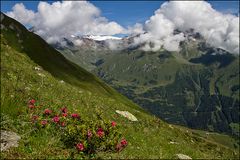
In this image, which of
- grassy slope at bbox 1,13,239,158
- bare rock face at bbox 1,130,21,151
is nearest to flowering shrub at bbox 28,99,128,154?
grassy slope at bbox 1,13,239,158

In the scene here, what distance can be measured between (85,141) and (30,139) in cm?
324

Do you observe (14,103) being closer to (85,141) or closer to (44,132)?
(44,132)

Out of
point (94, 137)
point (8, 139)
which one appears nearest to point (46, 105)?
point (8, 139)

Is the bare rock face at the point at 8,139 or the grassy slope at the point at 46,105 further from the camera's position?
the grassy slope at the point at 46,105

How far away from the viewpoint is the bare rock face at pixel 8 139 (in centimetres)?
1503

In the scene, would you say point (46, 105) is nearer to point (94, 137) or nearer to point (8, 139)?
point (8, 139)

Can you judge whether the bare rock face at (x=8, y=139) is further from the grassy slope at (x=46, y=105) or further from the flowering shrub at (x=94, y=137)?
the flowering shrub at (x=94, y=137)

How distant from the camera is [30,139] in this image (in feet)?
53.7

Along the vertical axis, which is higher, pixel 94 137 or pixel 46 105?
pixel 46 105

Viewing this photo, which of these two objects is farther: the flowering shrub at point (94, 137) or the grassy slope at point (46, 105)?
the grassy slope at point (46, 105)

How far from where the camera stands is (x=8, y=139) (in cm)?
1614

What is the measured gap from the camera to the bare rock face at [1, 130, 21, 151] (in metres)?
15.0

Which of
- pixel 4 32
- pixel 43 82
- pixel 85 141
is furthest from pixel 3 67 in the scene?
pixel 4 32

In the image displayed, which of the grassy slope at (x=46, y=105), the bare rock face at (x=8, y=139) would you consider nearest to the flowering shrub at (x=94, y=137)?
the grassy slope at (x=46, y=105)
